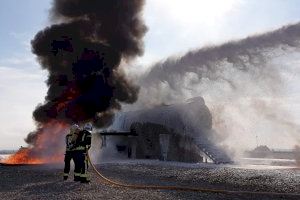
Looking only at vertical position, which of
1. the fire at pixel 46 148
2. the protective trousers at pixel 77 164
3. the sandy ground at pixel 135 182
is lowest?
the sandy ground at pixel 135 182

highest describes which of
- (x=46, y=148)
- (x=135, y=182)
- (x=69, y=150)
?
(x=46, y=148)

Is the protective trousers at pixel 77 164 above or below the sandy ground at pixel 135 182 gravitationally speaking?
above

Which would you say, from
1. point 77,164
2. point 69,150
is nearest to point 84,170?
point 77,164

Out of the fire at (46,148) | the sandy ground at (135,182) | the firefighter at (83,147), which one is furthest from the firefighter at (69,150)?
the fire at (46,148)

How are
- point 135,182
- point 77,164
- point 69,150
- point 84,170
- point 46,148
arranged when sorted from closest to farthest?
point 84,170 < point 77,164 < point 135,182 < point 69,150 < point 46,148

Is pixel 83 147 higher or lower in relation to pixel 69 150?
higher

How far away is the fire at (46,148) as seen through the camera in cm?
3028

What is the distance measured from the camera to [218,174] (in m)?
21.3

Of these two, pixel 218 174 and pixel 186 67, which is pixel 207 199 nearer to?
pixel 218 174

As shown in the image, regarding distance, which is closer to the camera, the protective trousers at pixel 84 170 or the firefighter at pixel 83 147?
the protective trousers at pixel 84 170

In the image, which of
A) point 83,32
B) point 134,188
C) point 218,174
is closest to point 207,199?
point 134,188

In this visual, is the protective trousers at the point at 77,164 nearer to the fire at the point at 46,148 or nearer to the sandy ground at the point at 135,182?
the sandy ground at the point at 135,182

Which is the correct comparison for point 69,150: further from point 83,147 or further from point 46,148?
point 46,148

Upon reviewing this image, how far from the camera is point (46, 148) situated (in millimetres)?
30953
